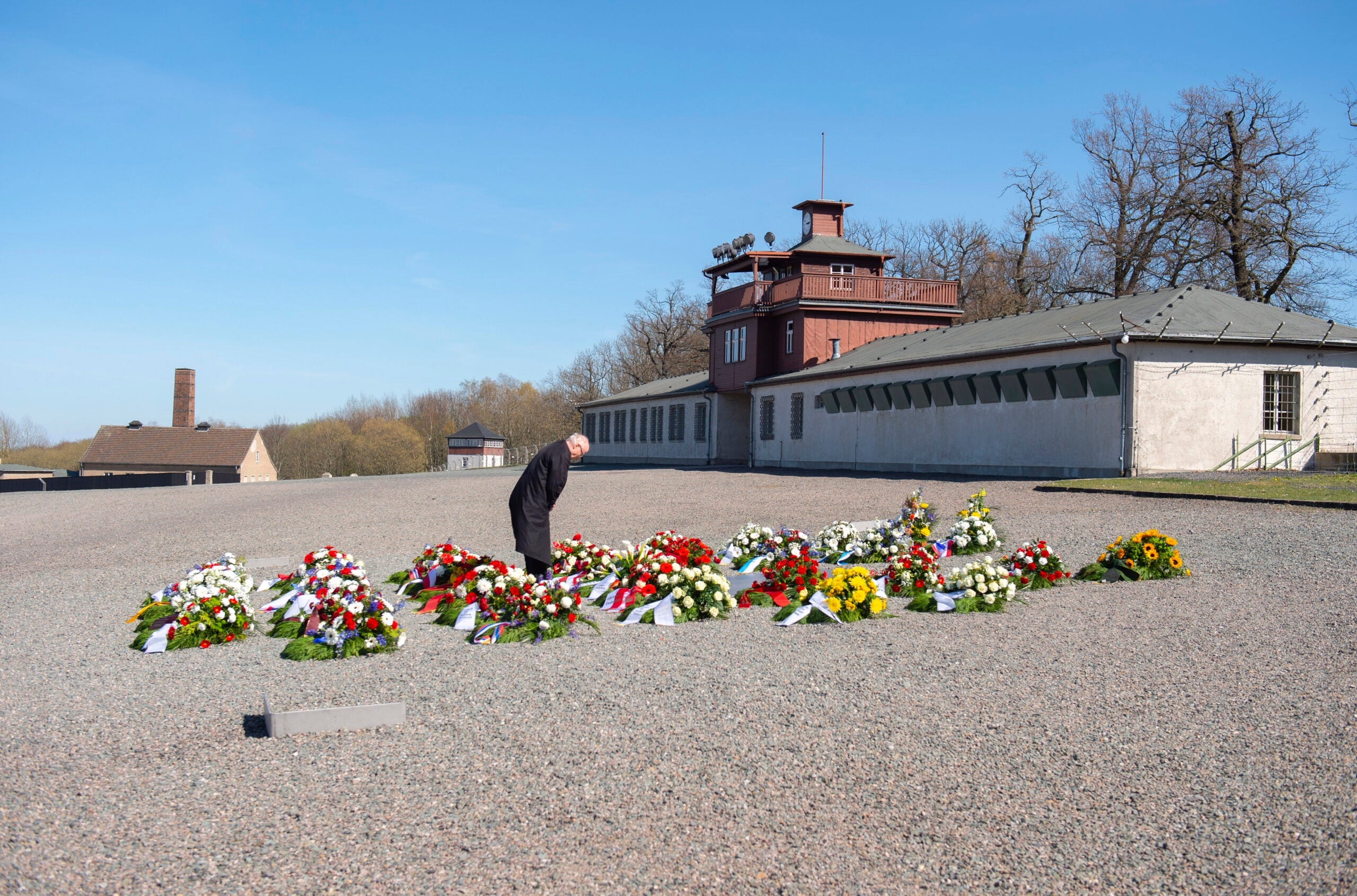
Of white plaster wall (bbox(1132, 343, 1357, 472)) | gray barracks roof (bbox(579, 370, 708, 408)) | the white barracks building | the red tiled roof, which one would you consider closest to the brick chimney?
the red tiled roof

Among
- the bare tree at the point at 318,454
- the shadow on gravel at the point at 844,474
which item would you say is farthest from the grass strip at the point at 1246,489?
the bare tree at the point at 318,454

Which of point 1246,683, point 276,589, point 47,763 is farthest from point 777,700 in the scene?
point 276,589

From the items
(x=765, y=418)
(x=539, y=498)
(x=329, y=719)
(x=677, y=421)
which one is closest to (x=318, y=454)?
(x=677, y=421)

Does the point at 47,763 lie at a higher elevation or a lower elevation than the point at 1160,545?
lower

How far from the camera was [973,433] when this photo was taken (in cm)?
2462

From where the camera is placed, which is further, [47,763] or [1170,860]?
[47,763]

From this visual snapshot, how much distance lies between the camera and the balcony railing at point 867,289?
118 feet

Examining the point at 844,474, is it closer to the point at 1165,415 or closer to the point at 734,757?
the point at 1165,415

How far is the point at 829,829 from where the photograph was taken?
3930 millimetres

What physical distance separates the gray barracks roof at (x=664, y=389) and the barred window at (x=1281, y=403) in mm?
23159

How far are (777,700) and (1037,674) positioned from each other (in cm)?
170

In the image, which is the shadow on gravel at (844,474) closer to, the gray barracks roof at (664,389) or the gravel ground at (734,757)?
the gray barracks roof at (664,389)

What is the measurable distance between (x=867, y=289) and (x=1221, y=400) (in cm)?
1659

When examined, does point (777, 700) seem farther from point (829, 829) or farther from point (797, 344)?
point (797, 344)
